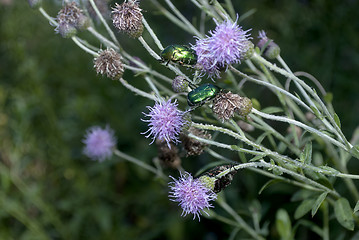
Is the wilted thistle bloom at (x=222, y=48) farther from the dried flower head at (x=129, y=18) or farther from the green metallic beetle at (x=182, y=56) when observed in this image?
the dried flower head at (x=129, y=18)

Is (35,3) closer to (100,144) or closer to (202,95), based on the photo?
(100,144)

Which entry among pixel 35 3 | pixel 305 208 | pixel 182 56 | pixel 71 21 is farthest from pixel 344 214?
pixel 35 3

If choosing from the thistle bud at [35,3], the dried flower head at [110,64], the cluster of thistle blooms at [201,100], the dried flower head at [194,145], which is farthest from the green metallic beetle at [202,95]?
the thistle bud at [35,3]

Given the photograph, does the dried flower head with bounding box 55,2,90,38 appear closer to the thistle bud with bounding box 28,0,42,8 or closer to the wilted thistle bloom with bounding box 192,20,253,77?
the thistle bud with bounding box 28,0,42,8

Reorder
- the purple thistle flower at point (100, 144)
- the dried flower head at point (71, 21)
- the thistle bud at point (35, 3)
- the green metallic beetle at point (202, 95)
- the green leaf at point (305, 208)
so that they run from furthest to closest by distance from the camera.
A: 1. the purple thistle flower at point (100, 144)
2. the thistle bud at point (35, 3)
3. the dried flower head at point (71, 21)
4. the green leaf at point (305, 208)
5. the green metallic beetle at point (202, 95)

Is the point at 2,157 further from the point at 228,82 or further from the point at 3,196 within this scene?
the point at 228,82

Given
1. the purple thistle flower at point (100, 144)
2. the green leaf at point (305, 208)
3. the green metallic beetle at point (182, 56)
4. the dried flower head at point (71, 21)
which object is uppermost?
the dried flower head at point (71, 21)

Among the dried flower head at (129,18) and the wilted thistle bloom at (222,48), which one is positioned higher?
the dried flower head at (129,18)
